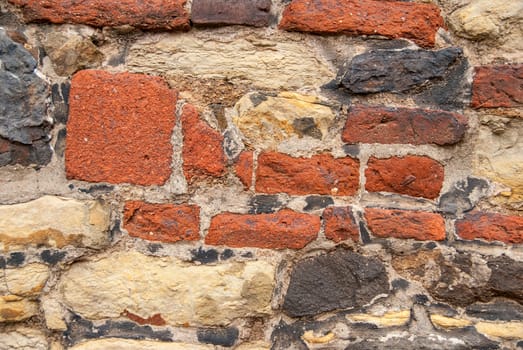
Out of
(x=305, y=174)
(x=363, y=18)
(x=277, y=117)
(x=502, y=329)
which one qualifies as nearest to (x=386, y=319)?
(x=502, y=329)

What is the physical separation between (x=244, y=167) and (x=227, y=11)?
326mm

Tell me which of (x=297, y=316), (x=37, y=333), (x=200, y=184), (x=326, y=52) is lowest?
(x=37, y=333)

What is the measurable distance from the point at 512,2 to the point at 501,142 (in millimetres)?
291

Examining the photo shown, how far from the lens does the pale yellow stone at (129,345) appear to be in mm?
1028

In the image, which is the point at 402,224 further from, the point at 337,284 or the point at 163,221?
the point at 163,221

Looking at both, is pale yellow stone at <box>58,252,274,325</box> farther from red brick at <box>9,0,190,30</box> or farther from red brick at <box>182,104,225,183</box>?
red brick at <box>9,0,190,30</box>

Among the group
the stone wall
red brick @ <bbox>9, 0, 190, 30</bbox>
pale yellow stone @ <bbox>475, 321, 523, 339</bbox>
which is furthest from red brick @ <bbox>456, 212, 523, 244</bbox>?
red brick @ <bbox>9, 0, 190, 30</bbox>

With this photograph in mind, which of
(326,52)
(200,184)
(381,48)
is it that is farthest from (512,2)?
(200,184)

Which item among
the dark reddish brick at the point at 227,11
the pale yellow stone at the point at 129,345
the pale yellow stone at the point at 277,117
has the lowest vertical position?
the pale yellow stone at the point at 129,345

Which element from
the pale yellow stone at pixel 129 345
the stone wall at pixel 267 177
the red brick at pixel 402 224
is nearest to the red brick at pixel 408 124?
the stone wall at pixel 267 177

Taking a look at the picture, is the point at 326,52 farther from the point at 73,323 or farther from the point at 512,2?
the point at 73,323

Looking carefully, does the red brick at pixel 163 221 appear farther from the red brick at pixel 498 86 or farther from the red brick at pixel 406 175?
the red brick at pixel 498 86

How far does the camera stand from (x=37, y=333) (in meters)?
1.04

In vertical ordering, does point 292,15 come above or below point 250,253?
above
